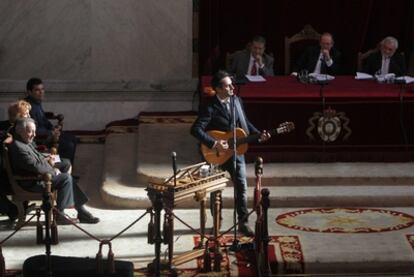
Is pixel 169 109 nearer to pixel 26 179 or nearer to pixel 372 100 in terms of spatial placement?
pixel 372 100

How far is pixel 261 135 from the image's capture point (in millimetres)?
10805

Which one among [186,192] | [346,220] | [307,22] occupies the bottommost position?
[346,220]

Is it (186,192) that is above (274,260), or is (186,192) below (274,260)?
above

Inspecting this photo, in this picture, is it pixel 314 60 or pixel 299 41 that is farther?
pixel 299 41

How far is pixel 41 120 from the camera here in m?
13.0

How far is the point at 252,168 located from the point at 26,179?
9.18 ft

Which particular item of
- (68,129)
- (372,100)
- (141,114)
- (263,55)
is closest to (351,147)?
(372,100)

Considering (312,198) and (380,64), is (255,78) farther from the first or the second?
(312,198)

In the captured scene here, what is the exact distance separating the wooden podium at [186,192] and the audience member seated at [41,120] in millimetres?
2919

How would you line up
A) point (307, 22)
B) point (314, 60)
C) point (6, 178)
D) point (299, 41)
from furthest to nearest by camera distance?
point (307, 22) → point (299, 41) → point (314, 60) → point (6, 178)

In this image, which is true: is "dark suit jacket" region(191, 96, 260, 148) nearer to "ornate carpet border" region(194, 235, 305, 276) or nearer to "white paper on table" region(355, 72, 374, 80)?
"ornate carpet border" region(194, 235, 305, 276)

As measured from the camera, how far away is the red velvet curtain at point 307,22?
1561 centimetres

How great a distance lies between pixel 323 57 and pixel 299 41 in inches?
41.9

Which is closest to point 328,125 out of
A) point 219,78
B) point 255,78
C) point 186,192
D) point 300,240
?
point 255,78
